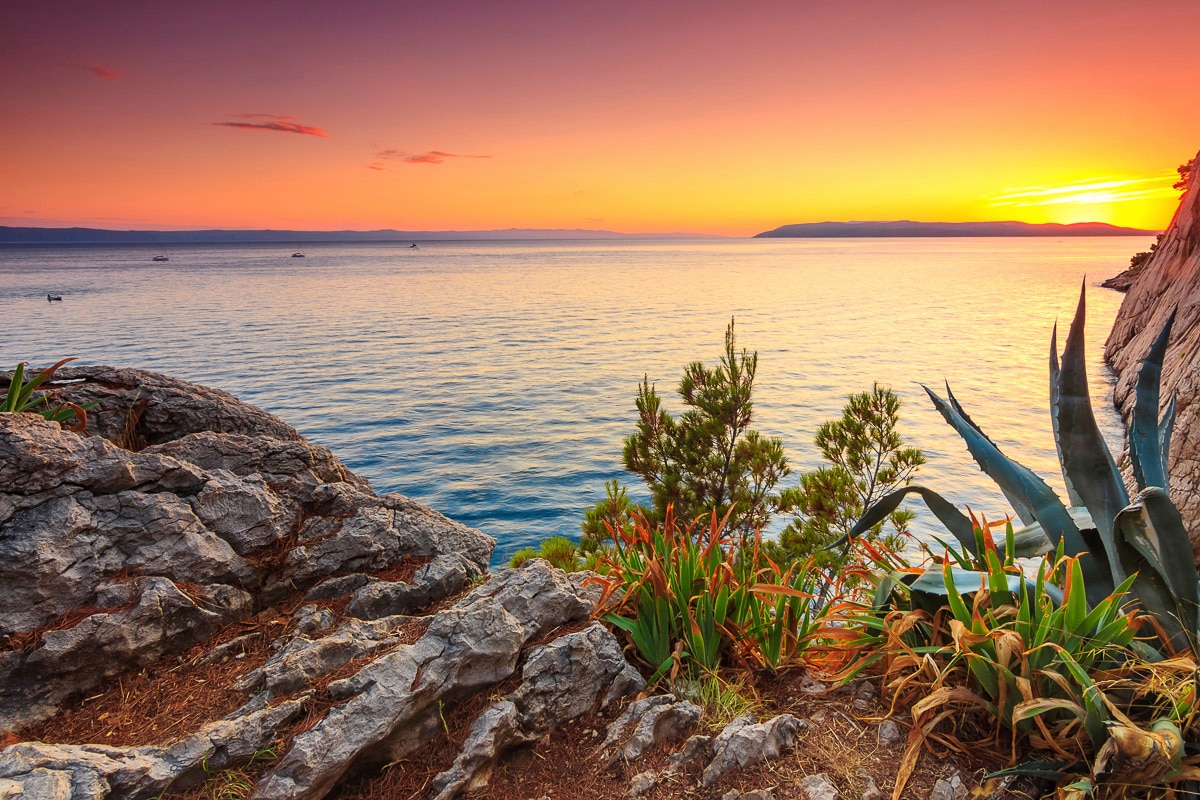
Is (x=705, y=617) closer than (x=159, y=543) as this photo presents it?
Yes

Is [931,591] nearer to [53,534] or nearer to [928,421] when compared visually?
[53,534]

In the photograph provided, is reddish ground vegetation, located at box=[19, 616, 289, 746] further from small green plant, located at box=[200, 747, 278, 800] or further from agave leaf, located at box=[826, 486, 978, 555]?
agave leaf, located at box=[826, 486, 978, 555]

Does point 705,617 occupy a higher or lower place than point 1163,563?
lower

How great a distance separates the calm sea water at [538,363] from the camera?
610 inches

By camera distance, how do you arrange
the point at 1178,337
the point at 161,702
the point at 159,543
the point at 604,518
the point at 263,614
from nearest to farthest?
the point at 161,702 < the point at 159,543 < the point at 263,614 < the point at 604,518 < the point at 1178,337

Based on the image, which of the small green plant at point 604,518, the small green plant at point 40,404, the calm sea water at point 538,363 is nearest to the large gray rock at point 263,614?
the small green plant at point 40,404

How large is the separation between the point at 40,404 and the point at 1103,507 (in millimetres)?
7074

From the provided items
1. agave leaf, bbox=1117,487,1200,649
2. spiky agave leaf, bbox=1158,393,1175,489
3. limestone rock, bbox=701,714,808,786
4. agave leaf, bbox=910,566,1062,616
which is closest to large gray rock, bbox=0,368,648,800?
limestone rock, bbox=701,714,808,786

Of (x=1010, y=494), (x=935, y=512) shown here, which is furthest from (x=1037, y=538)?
(x=935, y=512)

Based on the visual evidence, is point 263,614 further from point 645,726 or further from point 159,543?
point 645,726

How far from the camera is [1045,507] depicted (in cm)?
337

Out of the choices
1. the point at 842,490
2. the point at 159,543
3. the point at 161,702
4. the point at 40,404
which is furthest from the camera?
the point at 842,490

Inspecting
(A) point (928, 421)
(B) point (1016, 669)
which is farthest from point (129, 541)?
(A) point (928, 421)

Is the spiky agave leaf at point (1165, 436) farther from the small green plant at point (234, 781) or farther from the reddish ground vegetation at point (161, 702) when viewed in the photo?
the reddish ground vegetation at point (161, 702)
